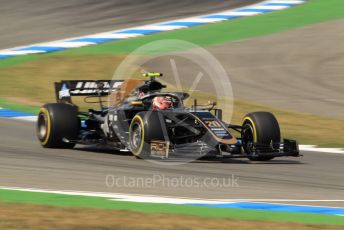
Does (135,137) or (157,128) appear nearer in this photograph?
(157,128)

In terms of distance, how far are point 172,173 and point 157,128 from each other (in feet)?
3.22

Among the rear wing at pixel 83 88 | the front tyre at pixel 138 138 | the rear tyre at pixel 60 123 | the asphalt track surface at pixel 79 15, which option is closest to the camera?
the front tyre at pixel 138 138

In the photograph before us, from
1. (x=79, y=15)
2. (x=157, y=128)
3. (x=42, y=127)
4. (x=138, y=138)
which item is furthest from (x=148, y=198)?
(x=79, y=15)

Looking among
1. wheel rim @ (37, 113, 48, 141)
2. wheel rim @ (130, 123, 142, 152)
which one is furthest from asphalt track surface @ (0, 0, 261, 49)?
wheel rim @ (130, 123, 142, 152)

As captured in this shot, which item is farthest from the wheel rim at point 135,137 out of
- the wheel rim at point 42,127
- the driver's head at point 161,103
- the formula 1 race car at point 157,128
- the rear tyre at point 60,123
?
the wheel rim at point 42,127

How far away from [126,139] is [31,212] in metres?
4.79

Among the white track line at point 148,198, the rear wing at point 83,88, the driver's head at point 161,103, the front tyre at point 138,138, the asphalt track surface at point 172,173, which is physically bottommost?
the white track line at point 148,198

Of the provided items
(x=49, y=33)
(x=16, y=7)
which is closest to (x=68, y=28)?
(x=49, y=33)

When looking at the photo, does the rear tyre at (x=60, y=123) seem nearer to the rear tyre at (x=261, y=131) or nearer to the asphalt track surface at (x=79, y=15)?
the rear tyre at (x=261, y=131)

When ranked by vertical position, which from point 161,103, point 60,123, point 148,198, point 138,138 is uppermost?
point 161,103

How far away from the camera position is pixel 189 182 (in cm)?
1035

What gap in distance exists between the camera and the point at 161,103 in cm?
1246

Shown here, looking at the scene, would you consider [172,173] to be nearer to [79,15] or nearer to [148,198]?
[148,198]

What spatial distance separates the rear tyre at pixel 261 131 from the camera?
12359mm
